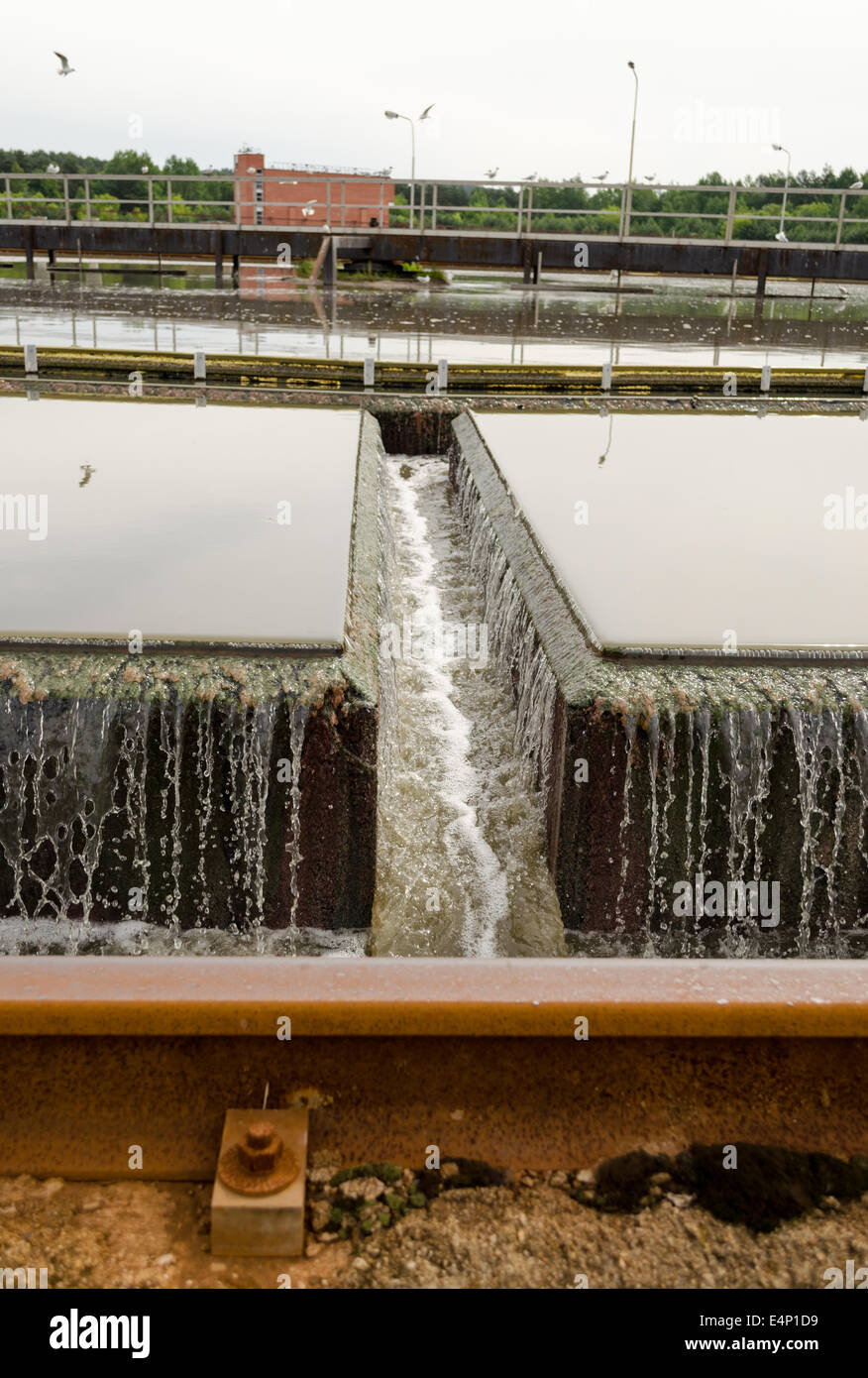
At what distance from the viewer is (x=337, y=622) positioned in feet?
13.7

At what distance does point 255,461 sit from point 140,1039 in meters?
5.10

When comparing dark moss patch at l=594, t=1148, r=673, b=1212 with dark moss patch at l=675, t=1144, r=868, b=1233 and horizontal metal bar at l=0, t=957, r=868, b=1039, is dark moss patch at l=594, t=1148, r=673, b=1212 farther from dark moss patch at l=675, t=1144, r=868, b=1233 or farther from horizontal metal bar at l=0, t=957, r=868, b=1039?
horizontal metal bar at l=0, t=957, r=868, b=1039

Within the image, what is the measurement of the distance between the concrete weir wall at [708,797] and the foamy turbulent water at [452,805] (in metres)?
0.24

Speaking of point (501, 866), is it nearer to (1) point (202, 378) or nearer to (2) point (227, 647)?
(2) point (227, 647)

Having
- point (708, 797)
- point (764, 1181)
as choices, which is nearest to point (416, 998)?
point (764, 1181)

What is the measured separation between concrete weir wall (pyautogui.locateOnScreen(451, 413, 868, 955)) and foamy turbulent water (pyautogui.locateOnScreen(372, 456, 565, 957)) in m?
0.24

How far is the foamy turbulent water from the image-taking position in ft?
13.6

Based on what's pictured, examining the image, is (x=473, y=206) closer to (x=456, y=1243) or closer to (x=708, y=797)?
(x=708, y=797)

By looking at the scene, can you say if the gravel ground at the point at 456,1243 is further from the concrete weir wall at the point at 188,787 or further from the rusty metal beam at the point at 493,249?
the rusty metal beam at the point at 493,249

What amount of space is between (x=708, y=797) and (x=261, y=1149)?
2.26 m

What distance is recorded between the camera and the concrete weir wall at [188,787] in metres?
3.84

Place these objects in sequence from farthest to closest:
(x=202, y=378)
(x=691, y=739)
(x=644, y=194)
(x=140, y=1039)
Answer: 1. (x=644, y=194)
2. (x=202, y=378)
3. (x=691, y=739)
4. (x=140, y=1039)
